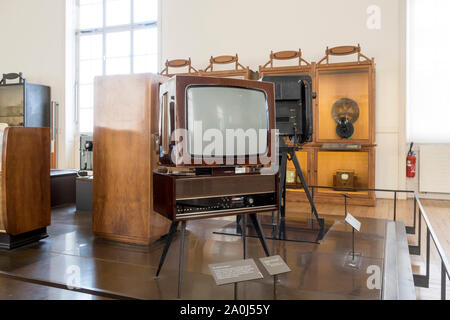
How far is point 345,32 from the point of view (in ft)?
17.3

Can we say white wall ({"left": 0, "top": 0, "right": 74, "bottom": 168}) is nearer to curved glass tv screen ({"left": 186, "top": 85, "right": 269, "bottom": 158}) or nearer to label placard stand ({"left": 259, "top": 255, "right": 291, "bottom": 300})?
curved glass tv screen ({"left": 186, "top": 85, "right": 269, "bottom": 158})

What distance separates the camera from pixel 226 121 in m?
1.65

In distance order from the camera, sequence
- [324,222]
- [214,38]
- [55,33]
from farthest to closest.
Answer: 1. [55,33]
2. [214,38]
3. [324,222]

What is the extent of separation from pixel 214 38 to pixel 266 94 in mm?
4657

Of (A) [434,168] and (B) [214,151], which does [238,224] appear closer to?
(B) [214,151]

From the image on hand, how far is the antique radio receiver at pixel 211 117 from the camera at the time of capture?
1532 mm

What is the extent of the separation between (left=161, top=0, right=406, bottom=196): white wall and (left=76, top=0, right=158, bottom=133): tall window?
0.57m

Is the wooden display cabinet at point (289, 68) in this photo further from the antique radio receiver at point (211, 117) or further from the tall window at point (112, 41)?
the antique radio receiver at point (211, 117)

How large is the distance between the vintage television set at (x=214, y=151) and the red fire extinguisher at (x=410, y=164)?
13.3ft

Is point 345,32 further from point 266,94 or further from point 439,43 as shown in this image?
point 266,94

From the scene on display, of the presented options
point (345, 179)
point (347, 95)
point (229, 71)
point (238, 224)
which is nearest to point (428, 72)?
point (347, 95)

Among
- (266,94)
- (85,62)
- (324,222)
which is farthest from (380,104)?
(85,62)

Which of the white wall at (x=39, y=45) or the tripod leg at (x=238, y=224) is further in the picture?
the white wall at (x=39, y=45)

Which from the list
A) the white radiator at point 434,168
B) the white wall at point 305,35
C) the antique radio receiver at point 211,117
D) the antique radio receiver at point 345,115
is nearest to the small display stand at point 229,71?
the white wall at point 305,35
